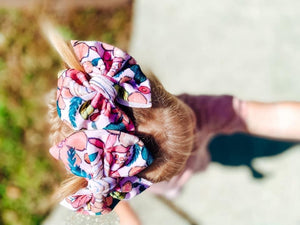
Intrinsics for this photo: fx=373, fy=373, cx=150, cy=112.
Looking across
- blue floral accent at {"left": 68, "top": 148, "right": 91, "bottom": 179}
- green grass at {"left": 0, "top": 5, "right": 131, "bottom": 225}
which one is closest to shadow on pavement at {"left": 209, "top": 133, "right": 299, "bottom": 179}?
green grass at {"left": 0, "top": 5, "right": 131, "bottom": 225}

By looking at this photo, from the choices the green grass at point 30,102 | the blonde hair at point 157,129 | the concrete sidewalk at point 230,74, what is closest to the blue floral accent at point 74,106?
the blonde hair at point 157,129

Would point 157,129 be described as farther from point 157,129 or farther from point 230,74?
point 230,74

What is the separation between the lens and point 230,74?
4.97 ft

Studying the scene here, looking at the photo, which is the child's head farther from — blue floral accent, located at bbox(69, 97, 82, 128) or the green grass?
the green grass

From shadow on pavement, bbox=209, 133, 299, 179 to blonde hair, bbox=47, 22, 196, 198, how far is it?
1.50ft

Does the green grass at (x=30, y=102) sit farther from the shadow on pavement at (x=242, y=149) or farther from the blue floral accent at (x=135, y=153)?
the blue floral accent at (x=135, y=153)

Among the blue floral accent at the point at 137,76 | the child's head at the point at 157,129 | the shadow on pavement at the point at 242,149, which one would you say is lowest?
the shadow on pavement at the point at 242,149

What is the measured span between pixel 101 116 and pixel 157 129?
0.66 feet

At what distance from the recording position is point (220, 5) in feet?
5.11

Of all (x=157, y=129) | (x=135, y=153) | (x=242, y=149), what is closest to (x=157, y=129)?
(x=157, y=129)

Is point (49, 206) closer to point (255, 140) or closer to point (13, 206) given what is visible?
point (13, 206)

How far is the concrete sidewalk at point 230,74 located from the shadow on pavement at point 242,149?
0.02 metres

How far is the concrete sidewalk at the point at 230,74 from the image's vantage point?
4.72 ft

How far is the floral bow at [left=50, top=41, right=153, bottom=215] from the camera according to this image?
0.79m
